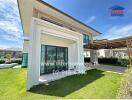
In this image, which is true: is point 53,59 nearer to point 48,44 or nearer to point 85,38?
point 48,44

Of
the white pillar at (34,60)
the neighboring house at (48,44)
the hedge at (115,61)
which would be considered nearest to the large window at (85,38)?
the neighboring house at (48,44)

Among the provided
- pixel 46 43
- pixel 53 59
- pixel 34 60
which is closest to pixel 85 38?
pixel 53 59

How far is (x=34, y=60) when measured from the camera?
9.36 metres

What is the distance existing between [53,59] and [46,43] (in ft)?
7.50

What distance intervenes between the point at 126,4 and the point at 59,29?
995cm

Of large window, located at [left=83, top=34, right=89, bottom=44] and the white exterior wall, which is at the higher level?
large window, located at [left=83, top=34, right=89, bottom=44]

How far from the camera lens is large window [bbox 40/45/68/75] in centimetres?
1322

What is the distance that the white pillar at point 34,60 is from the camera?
8.72 metres

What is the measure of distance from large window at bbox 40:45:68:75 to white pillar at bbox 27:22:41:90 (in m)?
3.39

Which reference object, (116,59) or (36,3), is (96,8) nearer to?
(36,3)

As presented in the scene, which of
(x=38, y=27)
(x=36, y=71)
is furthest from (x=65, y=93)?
(x=38, y=27)

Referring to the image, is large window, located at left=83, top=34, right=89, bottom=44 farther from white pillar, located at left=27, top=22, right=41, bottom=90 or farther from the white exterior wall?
white pillar, located at left=27, top=22, right=41, bottom=90

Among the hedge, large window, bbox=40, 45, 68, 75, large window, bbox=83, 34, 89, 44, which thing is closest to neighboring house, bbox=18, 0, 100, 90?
large window, bbox=40, 45, 68, 75

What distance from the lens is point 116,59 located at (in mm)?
26938
